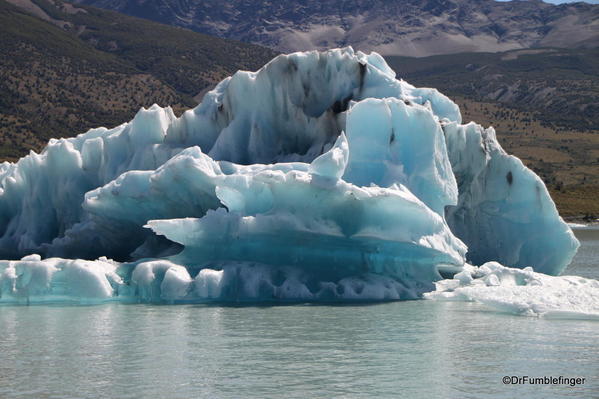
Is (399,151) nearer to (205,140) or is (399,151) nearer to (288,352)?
(205,140)

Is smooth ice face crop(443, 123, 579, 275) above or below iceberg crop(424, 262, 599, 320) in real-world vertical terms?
above

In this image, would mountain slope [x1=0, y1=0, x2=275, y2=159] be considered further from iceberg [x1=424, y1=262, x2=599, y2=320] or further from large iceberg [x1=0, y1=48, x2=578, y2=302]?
iceberg [x1=424, y1=262, x2=599, y2=320]

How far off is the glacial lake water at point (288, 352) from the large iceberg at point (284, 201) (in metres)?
1.18

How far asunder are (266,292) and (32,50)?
140836mm

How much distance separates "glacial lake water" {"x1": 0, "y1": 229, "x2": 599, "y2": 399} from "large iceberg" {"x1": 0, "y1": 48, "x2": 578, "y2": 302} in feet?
3.86

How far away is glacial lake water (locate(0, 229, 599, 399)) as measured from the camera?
1284 cm

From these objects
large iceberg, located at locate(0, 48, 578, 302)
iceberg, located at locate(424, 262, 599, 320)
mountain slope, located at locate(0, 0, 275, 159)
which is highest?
mountain slope, located at locate(0, 0, 275, 159)

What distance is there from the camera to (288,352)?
15180 mm

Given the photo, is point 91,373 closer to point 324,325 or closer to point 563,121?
point 324,325

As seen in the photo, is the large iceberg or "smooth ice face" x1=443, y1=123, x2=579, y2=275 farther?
"smooth ice face" x1=443, y1=123, x2=579, y2=275

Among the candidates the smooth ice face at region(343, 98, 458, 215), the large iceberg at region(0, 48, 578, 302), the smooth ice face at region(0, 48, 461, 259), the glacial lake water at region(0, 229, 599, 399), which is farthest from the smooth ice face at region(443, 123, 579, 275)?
the glacial lake water at region(0, 229, 599, 399)

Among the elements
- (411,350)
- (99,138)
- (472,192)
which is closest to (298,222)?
(411,350)

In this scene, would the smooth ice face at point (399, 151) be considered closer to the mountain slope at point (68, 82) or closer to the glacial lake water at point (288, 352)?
the glacial lake water at point (288, 352)

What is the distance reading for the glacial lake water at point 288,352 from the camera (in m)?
12.8
